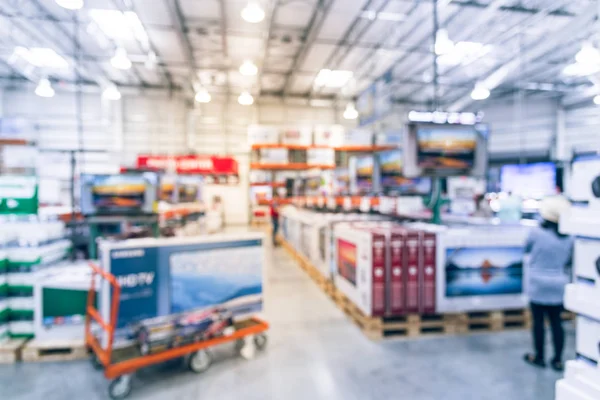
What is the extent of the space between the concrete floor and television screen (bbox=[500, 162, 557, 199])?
10421 mm

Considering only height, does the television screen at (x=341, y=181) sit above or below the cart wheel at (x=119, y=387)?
above

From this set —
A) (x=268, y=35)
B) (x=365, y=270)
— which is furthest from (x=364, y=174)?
(x=365, y=270)

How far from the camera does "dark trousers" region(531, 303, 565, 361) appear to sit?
11.8ft

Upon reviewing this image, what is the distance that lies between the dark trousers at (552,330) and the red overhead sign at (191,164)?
11.2 m

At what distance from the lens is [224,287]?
3.71m

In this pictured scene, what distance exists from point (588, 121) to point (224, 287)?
57.2 feet

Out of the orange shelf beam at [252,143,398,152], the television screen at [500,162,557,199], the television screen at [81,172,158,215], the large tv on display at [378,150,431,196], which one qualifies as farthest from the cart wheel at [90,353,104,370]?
the television screen at [500,162,557,199]

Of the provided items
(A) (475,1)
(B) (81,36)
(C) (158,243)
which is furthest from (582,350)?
(B) (81,36)

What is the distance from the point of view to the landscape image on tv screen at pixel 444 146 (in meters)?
5.06

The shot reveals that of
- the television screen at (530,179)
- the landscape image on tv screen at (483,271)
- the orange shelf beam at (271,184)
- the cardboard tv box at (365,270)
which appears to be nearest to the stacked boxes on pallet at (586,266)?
the cardboard tv box at (365,270)

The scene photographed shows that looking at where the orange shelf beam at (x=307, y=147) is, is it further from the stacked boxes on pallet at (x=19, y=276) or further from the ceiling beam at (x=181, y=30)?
the stacked boxes on pallet at (x=19, y=276)

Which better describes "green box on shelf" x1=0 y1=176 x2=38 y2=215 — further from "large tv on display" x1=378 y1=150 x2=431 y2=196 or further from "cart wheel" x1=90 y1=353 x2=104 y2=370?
"large tv on display" x1=378 y1=150 x2=431 y2=196

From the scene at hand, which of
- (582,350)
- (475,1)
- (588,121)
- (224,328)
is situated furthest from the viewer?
(588,121)

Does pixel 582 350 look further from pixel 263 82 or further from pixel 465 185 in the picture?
pixel 263 82
